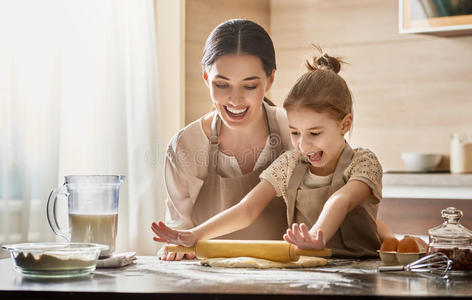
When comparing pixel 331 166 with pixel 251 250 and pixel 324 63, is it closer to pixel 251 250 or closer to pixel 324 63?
pixel 324 63

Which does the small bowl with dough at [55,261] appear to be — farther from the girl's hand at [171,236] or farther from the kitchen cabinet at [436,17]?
the kitchen cabinet at [436,17]

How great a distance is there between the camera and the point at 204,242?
52.0 inches

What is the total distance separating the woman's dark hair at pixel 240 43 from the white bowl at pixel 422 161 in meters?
1.94

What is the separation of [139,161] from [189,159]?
56.0 inches

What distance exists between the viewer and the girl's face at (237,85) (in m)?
1.62

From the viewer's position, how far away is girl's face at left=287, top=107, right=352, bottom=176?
58.4 inches

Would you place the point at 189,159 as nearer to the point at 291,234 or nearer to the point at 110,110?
the point at 291,234

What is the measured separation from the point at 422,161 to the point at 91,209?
97.8 inches

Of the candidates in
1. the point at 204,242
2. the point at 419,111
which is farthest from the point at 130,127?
the point at 204,242

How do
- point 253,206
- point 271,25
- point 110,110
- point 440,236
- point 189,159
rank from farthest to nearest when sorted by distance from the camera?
point 271,25 → point 110,110 → point 189,159 → point 253,206 → point 440,236

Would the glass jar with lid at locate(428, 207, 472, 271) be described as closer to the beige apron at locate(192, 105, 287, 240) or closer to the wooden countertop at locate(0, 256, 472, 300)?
the wooden countertop at locate(0, 256, 472, 300)

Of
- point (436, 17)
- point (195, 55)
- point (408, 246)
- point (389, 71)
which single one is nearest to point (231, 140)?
point (408, 246)

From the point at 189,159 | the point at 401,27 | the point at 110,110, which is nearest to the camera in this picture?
the point at 189,159

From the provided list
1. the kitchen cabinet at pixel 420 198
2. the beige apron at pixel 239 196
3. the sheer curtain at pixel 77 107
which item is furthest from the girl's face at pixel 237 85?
the kitchen cabinet at pixel 420 198
